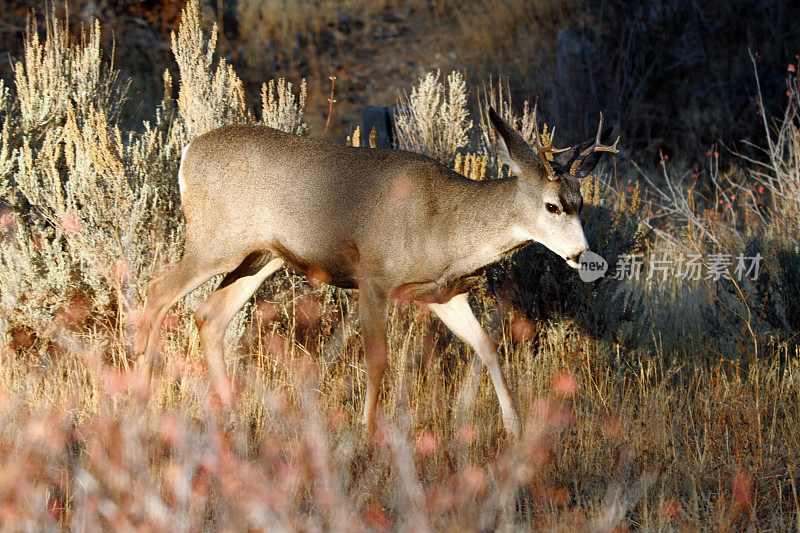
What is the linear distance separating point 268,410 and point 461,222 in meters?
1.48

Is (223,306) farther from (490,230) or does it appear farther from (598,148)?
(598,148)

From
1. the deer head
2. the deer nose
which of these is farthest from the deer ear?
the deer nose

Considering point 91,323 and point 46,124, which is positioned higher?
point 46,124

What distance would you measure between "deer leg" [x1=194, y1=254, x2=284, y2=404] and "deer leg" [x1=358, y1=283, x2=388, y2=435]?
0.95 meters

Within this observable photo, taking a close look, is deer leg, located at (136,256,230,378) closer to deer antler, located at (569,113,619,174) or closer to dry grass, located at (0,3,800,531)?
dry grass, located at (0,3,800,531)

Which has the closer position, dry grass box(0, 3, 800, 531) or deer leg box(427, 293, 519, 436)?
dry grass box(0, 3, 800, 531)

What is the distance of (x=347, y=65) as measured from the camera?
17219 millimetres

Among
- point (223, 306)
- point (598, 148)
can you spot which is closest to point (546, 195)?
Result: point (598, 148)

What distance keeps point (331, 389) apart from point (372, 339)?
828 mm

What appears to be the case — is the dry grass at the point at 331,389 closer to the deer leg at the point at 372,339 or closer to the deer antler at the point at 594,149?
the deer leg at the point at 372,339

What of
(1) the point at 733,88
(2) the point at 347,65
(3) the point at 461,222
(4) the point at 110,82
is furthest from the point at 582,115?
(3) the point at 461,222

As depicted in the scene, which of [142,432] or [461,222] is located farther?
[461,222]

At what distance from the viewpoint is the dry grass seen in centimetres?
392

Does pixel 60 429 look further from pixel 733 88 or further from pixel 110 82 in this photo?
pixel 733 88
